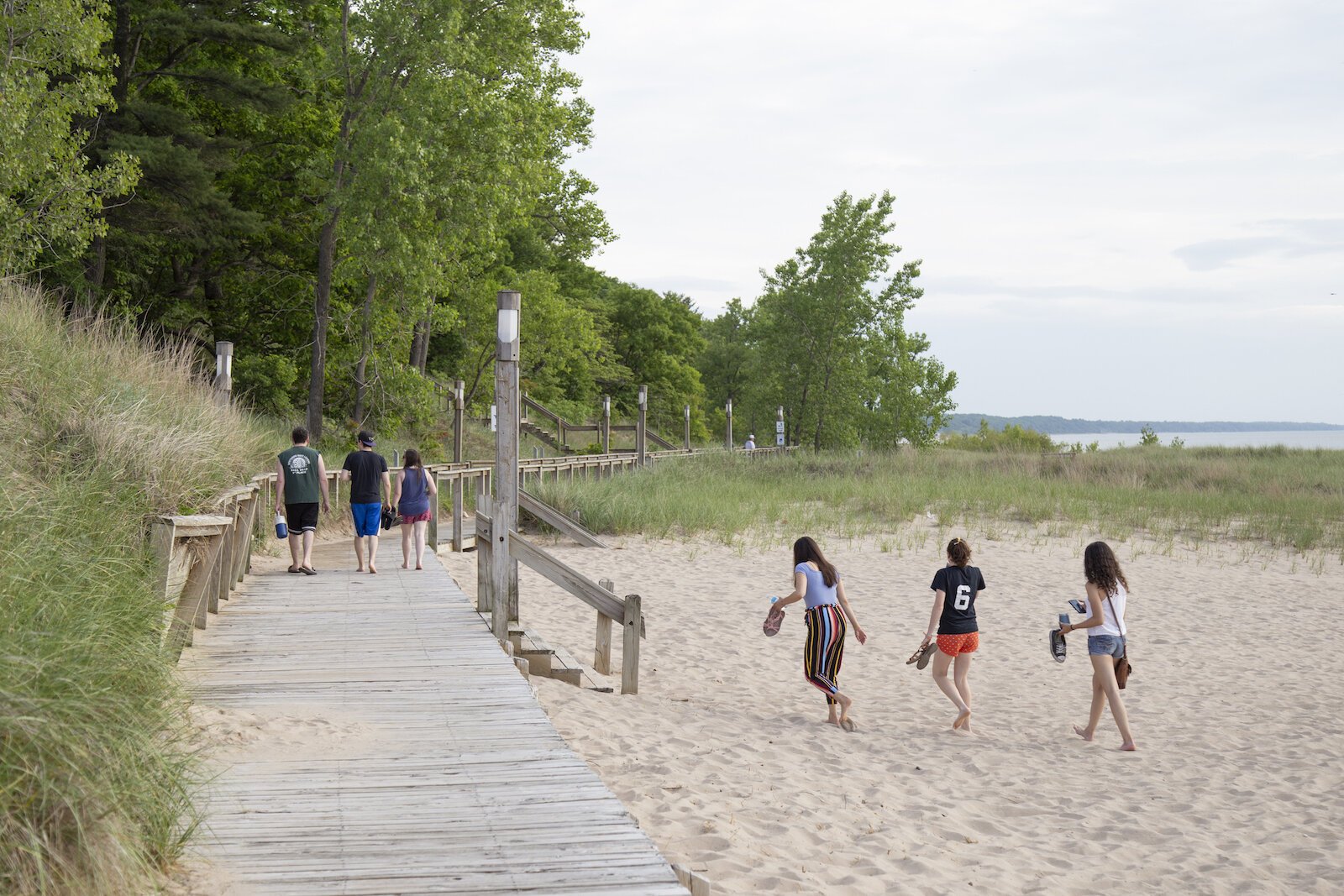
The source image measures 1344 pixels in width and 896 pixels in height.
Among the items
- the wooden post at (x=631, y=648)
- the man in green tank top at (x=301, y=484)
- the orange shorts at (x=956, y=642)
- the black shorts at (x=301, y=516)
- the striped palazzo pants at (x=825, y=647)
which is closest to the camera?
the striped palazzo pants at (x=825, y=647)

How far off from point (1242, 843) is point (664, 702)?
14.3ft

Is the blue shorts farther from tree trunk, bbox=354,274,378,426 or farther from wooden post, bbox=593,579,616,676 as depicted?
tree trunk, bbox=354,274,378,426

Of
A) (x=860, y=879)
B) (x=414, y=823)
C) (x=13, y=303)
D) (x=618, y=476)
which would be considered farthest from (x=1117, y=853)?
(x=618, y=476)

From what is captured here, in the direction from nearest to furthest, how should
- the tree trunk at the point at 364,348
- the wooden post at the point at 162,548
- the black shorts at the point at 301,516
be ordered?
the wooden post at the point at 162,548 → the black shorts at the point at 301,516 → the tree trunk at the point at 364,348

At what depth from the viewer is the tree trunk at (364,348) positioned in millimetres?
25734

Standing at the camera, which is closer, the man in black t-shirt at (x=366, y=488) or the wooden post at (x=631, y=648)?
the wooden post at (x=631, y=648)

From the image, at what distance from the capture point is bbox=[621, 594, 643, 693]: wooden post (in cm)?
892

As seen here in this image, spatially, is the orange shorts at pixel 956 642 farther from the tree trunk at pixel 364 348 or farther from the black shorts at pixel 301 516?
the tree trunk at pixel 364 348

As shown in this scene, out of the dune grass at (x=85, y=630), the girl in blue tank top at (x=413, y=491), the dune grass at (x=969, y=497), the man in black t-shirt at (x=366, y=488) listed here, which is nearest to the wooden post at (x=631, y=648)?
the dune grass at (x=85, y=630)

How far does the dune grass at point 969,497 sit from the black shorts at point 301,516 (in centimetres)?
903

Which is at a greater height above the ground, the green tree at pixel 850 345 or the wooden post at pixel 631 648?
the green tree at pixel 850 345

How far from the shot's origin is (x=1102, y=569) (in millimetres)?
8180

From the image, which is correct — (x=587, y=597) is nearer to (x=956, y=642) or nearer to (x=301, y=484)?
(x=956, y=642)

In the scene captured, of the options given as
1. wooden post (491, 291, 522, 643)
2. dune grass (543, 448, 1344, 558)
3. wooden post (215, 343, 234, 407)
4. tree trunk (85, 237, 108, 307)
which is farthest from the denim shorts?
tree trunk (85, 237, 108, 307)
